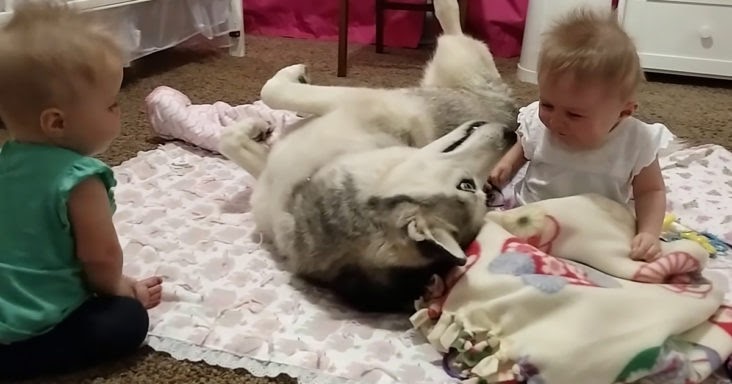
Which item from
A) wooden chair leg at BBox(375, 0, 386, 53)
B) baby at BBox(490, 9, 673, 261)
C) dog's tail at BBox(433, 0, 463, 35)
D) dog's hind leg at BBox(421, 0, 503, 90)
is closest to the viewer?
baby at BBox(490, 9, 673, 261)

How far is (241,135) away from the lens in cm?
169

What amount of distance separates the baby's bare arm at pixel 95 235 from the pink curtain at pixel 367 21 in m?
2.58

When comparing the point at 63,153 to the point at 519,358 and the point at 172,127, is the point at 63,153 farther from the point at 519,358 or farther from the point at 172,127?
the point at 172,127

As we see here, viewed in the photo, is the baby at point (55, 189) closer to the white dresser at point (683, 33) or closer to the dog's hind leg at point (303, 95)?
the dog's hind leg at point (303, 95)

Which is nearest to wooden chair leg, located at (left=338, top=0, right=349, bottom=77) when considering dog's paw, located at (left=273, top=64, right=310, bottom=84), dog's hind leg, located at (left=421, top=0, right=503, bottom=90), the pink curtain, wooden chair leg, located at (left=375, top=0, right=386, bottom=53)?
wooden chair leg, located at (left=375, top=0, right=386, bottom=53)

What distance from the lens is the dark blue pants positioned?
1065 millimetres

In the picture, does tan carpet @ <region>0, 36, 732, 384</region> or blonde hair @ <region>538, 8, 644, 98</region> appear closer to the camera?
blonde hair @ <region>538, 8, 644, 98</region>

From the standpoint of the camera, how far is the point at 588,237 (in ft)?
4.32

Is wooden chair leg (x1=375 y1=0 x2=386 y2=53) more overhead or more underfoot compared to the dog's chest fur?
more underfoot

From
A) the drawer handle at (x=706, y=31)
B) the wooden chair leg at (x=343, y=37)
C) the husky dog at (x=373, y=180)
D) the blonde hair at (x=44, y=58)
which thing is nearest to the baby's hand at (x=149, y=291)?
the husky dog at (x=373, y=180)

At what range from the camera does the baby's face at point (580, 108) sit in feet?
4.28

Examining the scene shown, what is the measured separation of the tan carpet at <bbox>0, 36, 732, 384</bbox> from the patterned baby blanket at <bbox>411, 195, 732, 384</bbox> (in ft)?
3.43

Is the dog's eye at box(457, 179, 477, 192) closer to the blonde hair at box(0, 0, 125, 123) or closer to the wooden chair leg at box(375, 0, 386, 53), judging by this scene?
the blonde hair at box(0, 0, 125, 123)

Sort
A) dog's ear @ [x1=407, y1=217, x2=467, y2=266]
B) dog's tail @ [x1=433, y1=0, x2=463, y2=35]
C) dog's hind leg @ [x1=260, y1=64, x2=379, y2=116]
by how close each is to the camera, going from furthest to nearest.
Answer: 1. dog's tail @ [x1=433, y1=0, x2=463, y2=35]
2. dog's hind leg @ [x1=260, y1=64, x2=379, y2=116]
3. dog's ear @ [x1=407, y1=217, x2=467, y2=266]
